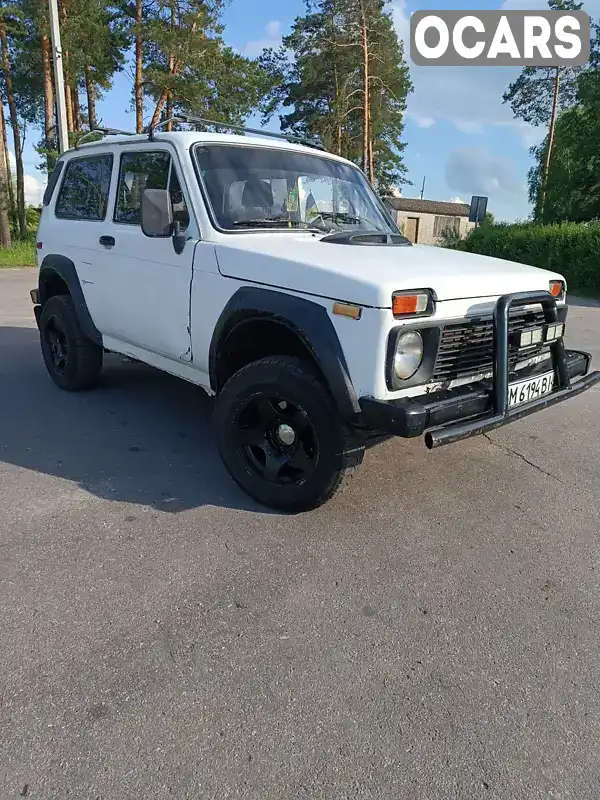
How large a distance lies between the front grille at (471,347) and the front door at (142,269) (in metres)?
1.63

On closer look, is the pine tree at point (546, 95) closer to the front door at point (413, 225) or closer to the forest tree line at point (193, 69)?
the forest tree line at point (193, 69)

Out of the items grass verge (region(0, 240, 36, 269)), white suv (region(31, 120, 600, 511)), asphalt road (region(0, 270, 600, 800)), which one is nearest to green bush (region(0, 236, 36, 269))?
grass verge (region(0, 240, 36, 269))

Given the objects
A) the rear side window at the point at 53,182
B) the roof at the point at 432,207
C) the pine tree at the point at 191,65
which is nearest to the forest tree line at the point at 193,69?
the pine tree at the point at 191,65

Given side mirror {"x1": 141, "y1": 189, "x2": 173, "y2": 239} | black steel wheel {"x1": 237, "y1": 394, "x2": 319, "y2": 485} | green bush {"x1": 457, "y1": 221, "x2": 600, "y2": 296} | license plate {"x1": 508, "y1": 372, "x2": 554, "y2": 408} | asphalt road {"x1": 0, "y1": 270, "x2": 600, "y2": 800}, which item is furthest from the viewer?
green bush {"x1": 457, "y1": 221, "x2": 600, "y2": 296}

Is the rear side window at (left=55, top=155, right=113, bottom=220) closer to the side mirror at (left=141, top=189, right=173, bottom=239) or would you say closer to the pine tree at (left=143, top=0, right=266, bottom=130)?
the side mirror at (left=141, top=189, right=173, bottom=239)

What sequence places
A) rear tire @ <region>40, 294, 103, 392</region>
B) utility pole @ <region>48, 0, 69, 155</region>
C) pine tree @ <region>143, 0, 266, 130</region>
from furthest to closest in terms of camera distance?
pine tree @ <region>143, 0, 266, 130</region>, utility pole @ <region>48, 0, 69, 155</region>, rear tire @ <region>40, 294, 103, 392</region>

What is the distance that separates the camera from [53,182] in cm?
546

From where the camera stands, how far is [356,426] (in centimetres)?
301

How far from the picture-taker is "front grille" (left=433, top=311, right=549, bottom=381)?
299 centimetres

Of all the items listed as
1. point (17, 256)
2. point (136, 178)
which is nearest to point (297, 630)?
point (136, 178)

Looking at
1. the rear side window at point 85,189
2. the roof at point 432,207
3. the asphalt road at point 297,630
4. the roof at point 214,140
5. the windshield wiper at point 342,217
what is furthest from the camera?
the roof at point 432,207

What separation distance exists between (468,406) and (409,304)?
2.00 ft

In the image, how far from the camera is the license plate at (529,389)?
3.11 metres

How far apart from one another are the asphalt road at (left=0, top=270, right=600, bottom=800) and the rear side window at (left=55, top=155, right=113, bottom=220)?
76.8 inches
